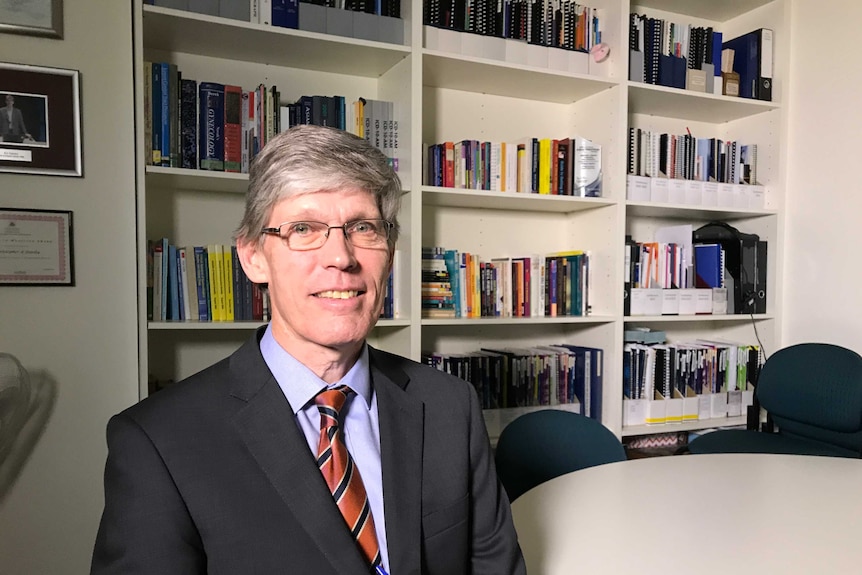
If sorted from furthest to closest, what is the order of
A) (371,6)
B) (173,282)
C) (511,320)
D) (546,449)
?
(511,320) < (371,6) < (173,282) < (546,449)

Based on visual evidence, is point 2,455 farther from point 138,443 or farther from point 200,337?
point 138,443

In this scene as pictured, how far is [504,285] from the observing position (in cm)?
273

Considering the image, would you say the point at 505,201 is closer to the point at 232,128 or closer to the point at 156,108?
the point at 232,128

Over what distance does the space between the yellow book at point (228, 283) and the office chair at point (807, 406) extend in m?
2.00

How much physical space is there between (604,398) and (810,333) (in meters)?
1.12

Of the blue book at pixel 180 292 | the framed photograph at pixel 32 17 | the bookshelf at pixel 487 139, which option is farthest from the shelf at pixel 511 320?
the framed photograph at pixel 32 17

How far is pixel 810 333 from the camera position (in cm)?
303

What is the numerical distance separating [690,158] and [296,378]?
267 centimetres

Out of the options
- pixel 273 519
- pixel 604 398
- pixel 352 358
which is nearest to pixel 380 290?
pixel 352 358

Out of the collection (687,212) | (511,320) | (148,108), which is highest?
(148,108)

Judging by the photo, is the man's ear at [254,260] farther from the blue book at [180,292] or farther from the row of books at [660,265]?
the row of books at [660,265]

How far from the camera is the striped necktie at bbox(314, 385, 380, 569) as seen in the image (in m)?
0.96

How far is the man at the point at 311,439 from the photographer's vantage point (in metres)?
0.86

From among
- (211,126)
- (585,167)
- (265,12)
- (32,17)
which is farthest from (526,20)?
(32,17)
